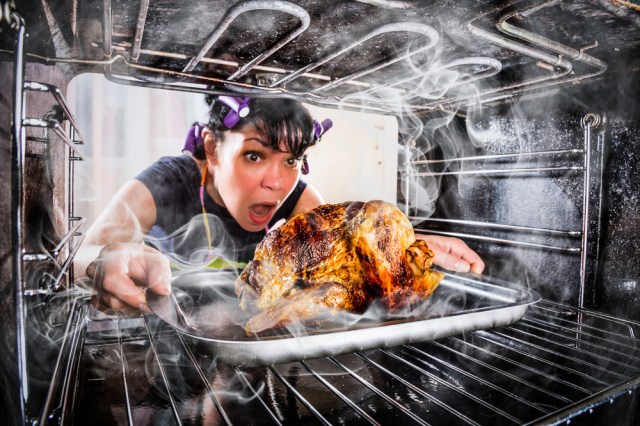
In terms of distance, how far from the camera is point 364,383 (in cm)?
108

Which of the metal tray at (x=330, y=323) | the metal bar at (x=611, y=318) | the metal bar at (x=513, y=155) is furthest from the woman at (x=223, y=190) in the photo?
the metal bar at (x=611, y=318)

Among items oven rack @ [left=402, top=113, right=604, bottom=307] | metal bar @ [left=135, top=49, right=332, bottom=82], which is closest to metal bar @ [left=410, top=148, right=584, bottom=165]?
oven rack @ [left=402, top=113, right=604, bottom=307]

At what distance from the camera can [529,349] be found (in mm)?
1531

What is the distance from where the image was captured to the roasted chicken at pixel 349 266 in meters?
1.50

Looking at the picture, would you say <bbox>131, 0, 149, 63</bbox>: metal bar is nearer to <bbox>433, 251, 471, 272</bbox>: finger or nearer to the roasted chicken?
the roasted chicken

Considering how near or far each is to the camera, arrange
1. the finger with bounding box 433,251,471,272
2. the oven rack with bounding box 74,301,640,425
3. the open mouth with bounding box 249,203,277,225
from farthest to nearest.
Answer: the open mouth with bounding box 249,203,277,225
the finger with bounding box 433,251,471,272
the oven rack with bounding box 74,301,640,425

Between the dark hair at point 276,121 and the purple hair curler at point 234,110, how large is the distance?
20mm

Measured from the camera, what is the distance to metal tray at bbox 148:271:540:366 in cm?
106

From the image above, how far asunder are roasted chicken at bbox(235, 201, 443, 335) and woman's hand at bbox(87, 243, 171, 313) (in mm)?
304

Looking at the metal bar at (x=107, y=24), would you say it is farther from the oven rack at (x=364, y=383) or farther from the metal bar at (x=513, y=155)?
the metal bar at (x=513, y=155)

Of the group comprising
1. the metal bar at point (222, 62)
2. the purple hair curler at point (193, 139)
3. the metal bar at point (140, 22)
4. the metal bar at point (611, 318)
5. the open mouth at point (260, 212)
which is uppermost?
the metal bar at point (222, 62)

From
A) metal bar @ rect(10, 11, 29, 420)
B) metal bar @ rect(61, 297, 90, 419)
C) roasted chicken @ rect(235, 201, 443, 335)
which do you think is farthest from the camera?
roasted chicken @ rect(235, 201, 443, 335)

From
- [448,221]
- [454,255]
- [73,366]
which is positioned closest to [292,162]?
[448,221]

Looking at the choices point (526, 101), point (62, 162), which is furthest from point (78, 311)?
point (526, 101)
